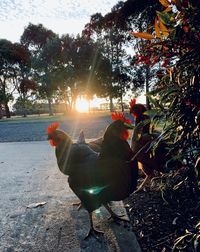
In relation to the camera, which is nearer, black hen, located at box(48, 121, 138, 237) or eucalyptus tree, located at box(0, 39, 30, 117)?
black hen, located at box(48, 121, 138, 237)

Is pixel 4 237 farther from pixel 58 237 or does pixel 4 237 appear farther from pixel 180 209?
pixel 180 209

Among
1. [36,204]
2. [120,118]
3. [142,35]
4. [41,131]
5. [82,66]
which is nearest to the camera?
[142,35]

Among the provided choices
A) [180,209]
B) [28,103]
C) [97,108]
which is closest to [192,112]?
[180,209]

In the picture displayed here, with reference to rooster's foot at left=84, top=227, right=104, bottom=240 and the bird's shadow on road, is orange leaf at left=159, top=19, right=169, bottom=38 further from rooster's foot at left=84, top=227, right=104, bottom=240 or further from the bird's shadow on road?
rooster's foot at left=84, top=227, right=104, bottom=240

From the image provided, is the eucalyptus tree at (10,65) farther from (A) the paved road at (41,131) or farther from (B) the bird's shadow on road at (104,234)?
(B) the bird's shadow on road at (104,234)

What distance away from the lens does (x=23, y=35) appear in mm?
43469

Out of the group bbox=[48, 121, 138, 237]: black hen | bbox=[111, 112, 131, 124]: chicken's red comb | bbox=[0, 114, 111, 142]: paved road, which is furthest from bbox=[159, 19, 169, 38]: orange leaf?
bbox=[0, 114, 111, 142]: paved road

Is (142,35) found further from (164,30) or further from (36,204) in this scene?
(36,204)

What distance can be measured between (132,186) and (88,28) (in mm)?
33751

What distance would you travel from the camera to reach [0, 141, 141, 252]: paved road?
2.49 metres

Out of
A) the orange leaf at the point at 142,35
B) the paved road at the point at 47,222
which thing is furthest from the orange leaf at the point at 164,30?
the paved road at the point at 47,222

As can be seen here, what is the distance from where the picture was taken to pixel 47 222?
9.90 ft

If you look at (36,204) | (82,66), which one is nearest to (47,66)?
(82,66)

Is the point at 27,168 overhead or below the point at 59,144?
below
